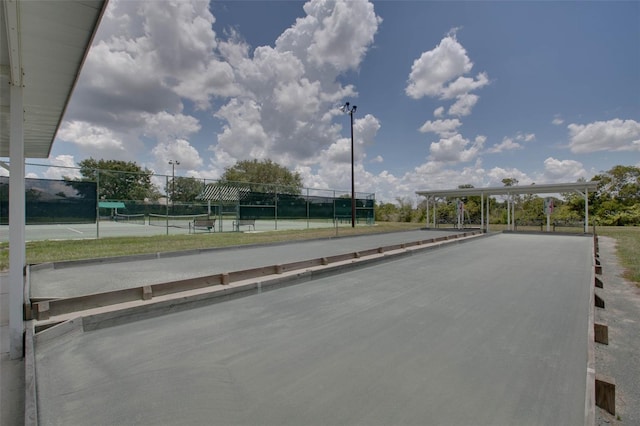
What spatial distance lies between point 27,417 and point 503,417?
2.56 meters

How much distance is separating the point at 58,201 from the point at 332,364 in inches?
480

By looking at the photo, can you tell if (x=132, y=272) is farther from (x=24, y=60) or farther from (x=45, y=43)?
(x=45, y=43)

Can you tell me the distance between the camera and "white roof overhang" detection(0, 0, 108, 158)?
1.94 meters

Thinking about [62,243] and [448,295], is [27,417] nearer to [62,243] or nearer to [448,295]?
[448,295]

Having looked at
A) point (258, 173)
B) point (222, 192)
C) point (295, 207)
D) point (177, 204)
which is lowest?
point (295, 207)

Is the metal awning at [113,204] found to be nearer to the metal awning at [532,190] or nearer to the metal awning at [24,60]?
the metal awning at [24,60]

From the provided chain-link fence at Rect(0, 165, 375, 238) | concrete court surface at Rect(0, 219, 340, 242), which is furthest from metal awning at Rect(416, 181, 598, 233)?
concrete court surface at Rect(0, 219, 340, 242)

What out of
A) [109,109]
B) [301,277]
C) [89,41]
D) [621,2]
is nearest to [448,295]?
[301,277]

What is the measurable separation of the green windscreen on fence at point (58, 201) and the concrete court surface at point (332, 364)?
9.82 m

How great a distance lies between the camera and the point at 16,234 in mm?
2363

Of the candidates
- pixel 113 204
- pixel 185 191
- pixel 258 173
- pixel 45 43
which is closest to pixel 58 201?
pixel 185 191

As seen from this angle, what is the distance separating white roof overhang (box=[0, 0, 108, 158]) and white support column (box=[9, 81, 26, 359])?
29cm

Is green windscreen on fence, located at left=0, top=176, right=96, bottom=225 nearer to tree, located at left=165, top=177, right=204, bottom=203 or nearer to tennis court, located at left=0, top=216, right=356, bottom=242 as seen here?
tennis court, located at left=0, top=216, right=356, bottom=242

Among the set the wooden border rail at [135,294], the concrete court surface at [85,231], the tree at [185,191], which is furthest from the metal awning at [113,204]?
the wooden border rail at [135,294]
